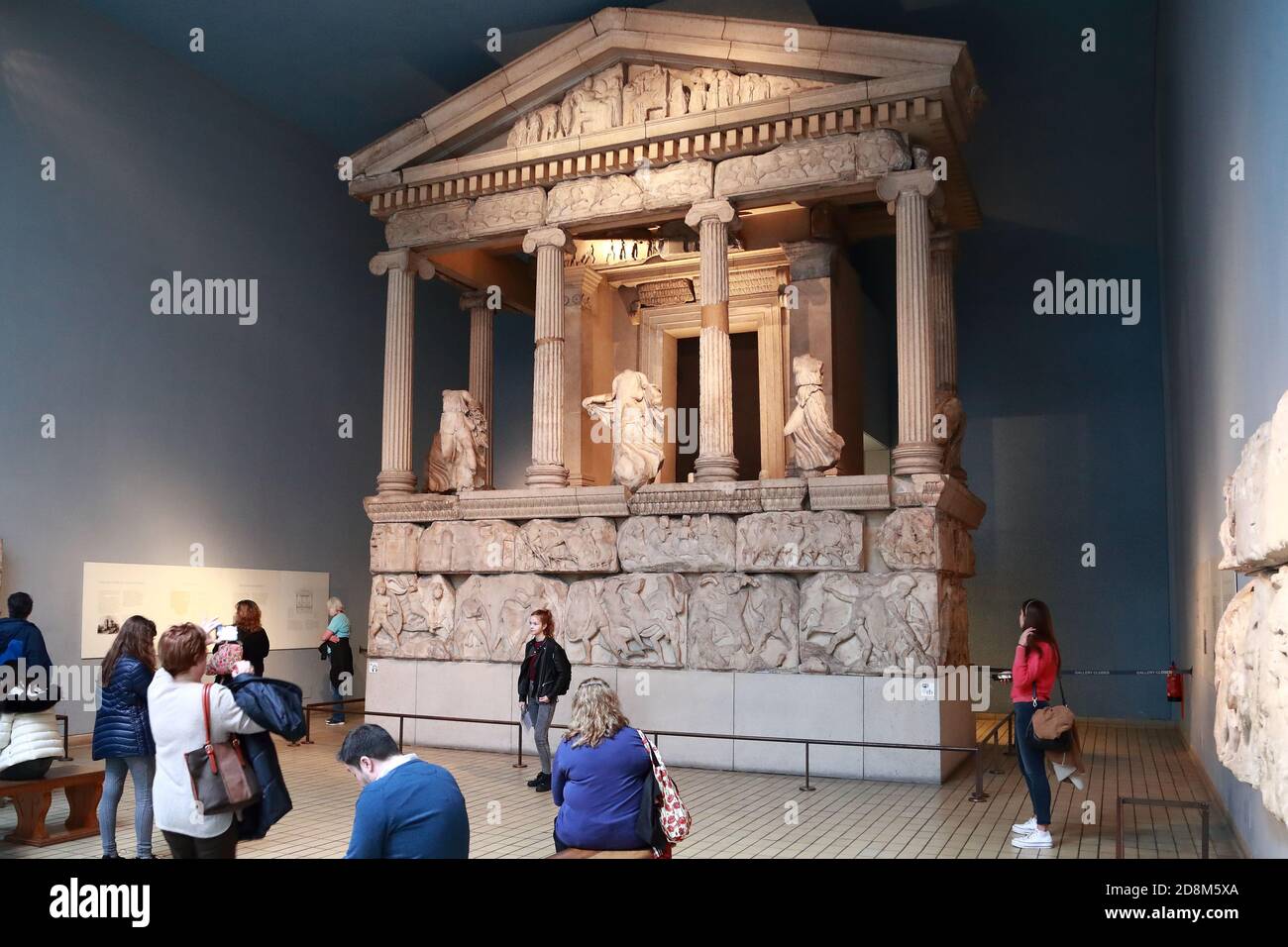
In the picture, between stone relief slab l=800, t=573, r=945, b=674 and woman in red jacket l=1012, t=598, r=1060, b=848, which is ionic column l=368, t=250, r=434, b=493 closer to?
stone relief slab l=800, t=573, r=945, b=674

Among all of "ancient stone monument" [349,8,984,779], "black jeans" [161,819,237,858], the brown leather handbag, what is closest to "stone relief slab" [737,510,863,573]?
"ancient stone monument" [349,8,984,779]

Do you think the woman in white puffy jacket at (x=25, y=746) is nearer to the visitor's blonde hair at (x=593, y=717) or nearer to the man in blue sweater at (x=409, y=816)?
the visitor's blonde hair at (x=593, y=717)

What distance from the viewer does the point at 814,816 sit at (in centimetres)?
890

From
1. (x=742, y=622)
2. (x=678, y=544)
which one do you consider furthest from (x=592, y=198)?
(x=742, y=622)

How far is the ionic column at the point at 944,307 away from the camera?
13.7m

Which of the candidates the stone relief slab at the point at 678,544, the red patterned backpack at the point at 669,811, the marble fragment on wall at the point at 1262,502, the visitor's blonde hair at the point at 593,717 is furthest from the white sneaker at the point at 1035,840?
the stone relief slab at the point at 678,544

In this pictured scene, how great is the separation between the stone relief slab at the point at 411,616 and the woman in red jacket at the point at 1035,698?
7482 millimetres

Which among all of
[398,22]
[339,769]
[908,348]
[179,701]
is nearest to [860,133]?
[908,348]

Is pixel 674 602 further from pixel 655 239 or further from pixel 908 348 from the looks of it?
pixel 655 239

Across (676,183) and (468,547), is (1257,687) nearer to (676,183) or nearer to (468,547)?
(676,183)

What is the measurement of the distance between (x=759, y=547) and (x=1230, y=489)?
563 cm

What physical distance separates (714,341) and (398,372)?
435 centimetres

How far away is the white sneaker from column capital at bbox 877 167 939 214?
6825mm

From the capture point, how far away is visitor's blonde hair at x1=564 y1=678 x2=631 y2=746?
4.77 m
